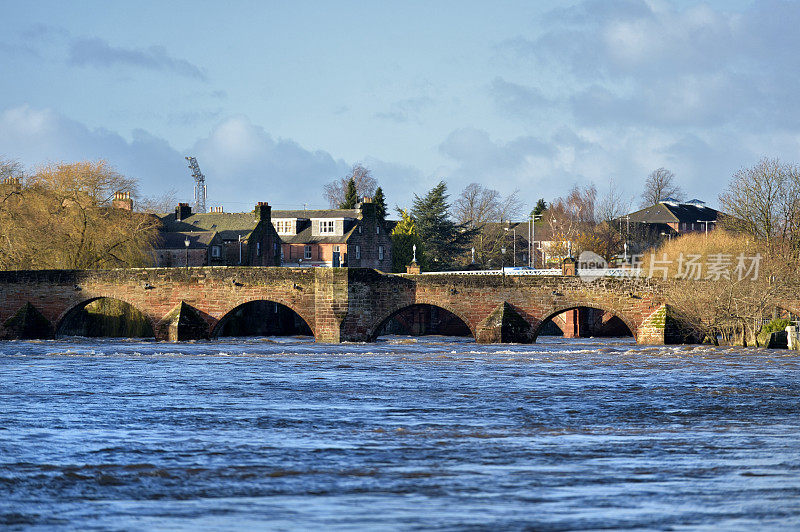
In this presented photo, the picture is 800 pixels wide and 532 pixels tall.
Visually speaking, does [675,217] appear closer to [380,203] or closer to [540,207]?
[540,207]

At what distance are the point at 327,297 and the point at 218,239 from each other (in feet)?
93.9

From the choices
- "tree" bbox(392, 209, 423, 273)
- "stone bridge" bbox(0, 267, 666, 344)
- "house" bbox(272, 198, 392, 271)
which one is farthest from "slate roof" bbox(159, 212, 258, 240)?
"stone bridge" bbox(0, 267, 666, 344)

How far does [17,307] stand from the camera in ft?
155

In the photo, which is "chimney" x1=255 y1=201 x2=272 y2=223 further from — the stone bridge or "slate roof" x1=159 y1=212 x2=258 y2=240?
the stone bridge

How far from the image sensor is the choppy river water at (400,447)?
1241 cm

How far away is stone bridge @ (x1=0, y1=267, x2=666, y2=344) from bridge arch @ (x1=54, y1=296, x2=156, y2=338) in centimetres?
11

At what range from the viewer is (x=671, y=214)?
343 ft

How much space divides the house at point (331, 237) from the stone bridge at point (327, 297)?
96.4 feet

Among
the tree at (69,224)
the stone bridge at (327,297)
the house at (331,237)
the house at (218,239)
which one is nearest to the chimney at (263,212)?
the house at (218,239)

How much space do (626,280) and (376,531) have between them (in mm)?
32573

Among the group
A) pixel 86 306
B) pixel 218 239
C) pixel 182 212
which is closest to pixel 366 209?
pixel 218 239

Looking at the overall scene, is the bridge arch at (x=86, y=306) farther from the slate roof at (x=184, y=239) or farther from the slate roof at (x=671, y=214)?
the slate roof at (x=671, y=214)

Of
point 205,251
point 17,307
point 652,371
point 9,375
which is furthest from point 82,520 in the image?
point 205,251

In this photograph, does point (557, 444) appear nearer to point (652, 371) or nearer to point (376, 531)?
point (376, 531)
